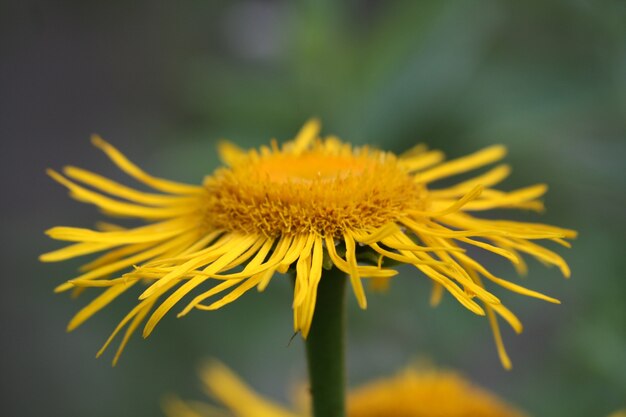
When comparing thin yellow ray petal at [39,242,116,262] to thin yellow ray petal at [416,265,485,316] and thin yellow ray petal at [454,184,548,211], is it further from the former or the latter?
thin yellow ray petal at [454,184,548,211]

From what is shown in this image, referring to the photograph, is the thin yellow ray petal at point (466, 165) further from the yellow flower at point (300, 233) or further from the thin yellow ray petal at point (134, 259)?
the thin yellow ray petal at point (134, 259)

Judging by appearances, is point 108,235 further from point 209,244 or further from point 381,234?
point 381,234

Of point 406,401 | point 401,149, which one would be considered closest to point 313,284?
point 406,401

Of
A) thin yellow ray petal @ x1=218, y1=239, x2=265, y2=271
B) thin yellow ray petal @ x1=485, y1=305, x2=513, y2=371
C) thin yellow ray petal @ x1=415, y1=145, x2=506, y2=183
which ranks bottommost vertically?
thin yellow ray petal @ x1=485, y1=305, x2=513, y2=371

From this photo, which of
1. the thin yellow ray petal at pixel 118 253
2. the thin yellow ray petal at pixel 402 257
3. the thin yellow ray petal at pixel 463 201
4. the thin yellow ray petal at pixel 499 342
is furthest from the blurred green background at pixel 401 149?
the thin yellow ray petal at pixel 118 253

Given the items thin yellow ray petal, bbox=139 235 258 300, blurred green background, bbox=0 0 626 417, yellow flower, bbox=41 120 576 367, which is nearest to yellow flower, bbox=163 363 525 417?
blurred green background, bbox=0 0 626 417
